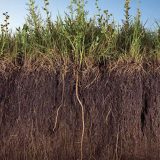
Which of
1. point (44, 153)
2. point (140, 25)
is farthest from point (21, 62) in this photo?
point (140, 25)

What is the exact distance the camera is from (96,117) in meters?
4.64

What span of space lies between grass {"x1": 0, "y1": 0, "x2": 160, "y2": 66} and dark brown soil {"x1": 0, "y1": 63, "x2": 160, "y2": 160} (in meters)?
0.21

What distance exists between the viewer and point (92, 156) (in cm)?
465

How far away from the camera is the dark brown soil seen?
4.64 metres

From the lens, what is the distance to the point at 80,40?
4770 mm

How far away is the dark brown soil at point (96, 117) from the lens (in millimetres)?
4645

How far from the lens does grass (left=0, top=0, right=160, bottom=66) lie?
15.8ft

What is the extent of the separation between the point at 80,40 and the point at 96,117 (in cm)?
82

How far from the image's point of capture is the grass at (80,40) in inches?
189

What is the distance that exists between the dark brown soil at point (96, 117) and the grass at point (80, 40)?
21 cm

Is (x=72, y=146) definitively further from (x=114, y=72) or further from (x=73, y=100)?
(x=114, y=72)

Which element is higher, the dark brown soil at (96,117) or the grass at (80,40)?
the grass at (80,40)

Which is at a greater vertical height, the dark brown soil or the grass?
the grass

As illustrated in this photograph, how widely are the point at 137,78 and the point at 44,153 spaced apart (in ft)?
4.04
